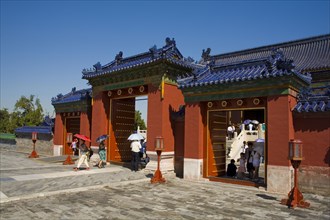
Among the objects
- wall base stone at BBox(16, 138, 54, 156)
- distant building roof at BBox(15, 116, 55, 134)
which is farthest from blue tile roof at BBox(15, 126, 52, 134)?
wall base stone at BBox(16, 138, 54, 156)

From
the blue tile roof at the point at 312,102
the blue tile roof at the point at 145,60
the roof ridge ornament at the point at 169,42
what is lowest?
the blue tile roof at the point at 312,102

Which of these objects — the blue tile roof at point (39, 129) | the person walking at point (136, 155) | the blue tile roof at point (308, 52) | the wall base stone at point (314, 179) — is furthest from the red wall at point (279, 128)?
the blue tile roof at point (39, 129)

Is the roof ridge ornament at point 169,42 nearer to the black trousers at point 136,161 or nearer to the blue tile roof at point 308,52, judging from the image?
the black trousers at point 136,161

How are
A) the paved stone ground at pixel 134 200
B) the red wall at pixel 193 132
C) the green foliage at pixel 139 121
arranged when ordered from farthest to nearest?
1. the green foliage at pixel 139 121
2. the red wall at pixel 193 132
3. the paved stone ground at pixel 134 200

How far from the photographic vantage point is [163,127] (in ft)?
44.5

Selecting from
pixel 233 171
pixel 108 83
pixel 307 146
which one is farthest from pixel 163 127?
pixel 307 146

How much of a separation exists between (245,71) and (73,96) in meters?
13.9

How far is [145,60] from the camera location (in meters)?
14.6

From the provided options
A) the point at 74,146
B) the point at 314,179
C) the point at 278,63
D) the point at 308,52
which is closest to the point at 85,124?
the point at 74,146

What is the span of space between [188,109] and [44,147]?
15.2 m

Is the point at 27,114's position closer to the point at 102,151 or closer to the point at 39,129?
the point at 39,129

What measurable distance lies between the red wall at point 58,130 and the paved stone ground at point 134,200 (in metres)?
9.42

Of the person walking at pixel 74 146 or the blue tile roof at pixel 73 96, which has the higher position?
the blue tile roof at pixel 73 96

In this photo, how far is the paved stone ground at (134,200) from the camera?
23.2ft
